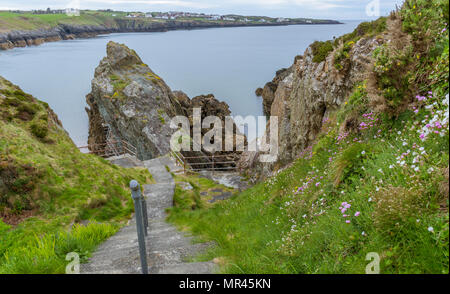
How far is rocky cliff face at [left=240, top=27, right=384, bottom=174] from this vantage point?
39.6 ft

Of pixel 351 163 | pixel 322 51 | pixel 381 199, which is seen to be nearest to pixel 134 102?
pixel 322 51

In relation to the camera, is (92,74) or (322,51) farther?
(92,74)

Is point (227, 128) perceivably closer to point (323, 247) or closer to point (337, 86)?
point (337, 86)

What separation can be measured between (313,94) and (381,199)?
12404 millimetres

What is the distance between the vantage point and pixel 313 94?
15000mm

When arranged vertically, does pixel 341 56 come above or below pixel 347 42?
below

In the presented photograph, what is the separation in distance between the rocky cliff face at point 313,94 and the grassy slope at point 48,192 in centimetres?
860

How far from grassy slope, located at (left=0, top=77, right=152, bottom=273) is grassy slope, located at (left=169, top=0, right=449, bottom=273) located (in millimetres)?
2971

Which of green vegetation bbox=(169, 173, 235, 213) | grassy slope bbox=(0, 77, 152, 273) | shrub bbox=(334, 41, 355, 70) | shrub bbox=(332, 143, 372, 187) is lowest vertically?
green vegetation bbox=(169, 173, 235, 213)

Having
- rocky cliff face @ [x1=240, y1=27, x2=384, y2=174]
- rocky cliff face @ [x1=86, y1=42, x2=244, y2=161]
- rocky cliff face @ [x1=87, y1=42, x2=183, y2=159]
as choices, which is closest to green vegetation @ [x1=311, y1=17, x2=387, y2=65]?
rocky cliff face @ [x1=240, y1=27, x2=384, y2=174]

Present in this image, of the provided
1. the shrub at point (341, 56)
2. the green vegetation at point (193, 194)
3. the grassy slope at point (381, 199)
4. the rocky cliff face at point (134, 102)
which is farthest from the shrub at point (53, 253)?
the rocky cliff face at point (134, 102)

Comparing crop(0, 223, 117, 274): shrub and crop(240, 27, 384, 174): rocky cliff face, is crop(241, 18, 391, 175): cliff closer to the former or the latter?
crop(240, 27, 384, 174): rocky cliff face

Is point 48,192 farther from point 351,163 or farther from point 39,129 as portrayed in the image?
point 351,163
